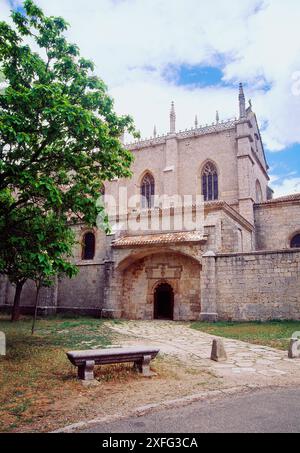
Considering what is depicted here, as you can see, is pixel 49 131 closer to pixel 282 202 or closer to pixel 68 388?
pixel 68 388

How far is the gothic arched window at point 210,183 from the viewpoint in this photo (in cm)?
2523

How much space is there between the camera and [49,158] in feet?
25.2

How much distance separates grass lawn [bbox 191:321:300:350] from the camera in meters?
10.1

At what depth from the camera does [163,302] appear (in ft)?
62.1

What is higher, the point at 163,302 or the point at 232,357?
the point at 163,302

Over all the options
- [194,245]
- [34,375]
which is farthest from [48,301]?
[34,375]

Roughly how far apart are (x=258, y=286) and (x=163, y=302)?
5923mm

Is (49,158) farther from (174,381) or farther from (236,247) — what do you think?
(236,247)

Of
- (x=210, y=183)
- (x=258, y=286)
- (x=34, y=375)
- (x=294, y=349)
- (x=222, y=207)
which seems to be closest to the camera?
(x=34, y=375)

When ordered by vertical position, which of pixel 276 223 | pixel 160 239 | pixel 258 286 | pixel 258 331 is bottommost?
pixel 258 331

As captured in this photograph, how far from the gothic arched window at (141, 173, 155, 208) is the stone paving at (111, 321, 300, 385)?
1576 cm

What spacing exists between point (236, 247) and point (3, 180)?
12.6 meters

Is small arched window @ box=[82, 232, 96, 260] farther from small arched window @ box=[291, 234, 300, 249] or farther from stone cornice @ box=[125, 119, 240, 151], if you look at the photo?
small arched window @ box=[291, 234, 300, 249]

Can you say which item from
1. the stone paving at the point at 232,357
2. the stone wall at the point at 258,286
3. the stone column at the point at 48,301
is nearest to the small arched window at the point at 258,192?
the stone wall at the point at 258,286
